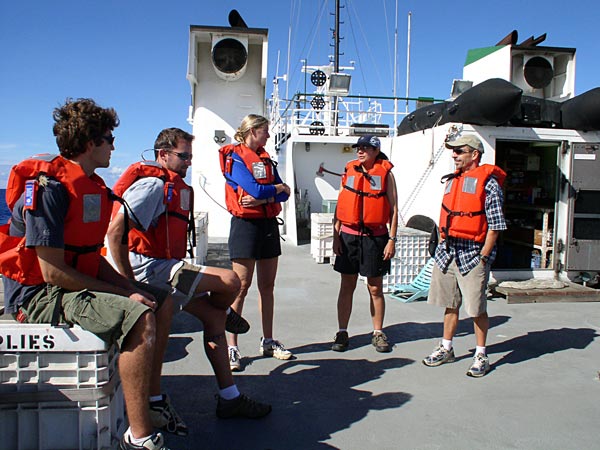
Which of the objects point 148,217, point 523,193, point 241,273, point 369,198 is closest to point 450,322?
point 369,198

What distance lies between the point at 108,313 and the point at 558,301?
5595 mm

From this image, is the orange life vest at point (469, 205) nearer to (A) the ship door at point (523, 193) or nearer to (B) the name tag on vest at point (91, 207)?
(B) the name tag on vest at point (91, 207)

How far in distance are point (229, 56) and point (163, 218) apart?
10107mm

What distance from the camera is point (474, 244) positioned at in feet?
12.8

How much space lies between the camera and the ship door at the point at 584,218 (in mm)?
6512

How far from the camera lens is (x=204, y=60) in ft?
41.7

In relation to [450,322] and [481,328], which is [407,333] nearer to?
[450,322]

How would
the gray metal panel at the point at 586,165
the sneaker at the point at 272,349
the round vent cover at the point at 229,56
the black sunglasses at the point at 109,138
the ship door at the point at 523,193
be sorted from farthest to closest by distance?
the round vent cover at the point at 229,56
the ship door at the point at 523,193
the gray metal panel at the point at 586,165
the sneaker at the point at 272,349
the black sunglasses at the point at 109,138

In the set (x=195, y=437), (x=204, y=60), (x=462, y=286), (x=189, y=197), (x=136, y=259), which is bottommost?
(x=195, y=437)

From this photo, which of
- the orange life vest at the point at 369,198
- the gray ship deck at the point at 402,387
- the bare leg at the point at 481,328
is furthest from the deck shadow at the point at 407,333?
the orange life vest at the point at 369,198

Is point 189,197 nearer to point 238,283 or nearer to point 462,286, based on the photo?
point 238,283

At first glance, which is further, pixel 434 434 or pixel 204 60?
pixel 204 60

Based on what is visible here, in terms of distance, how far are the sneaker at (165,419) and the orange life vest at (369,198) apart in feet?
7.42

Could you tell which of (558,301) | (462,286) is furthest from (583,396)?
(558,301)
